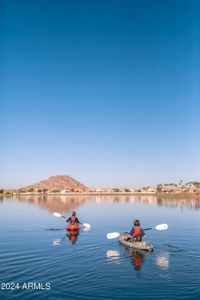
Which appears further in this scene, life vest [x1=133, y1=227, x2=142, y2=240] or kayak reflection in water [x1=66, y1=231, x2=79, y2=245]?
kayak reflection in water [x1=66, y1=231, x2=79, y2=245]

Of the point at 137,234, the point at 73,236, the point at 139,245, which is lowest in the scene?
the point at 73,236

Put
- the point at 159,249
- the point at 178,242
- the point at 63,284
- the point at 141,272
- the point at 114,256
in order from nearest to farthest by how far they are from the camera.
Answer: the point at 63,284, the point at 141,272, the point at 114,256, the point at 159,249, the point at 178,242

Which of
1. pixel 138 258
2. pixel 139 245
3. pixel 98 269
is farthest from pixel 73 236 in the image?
pixel 98 269

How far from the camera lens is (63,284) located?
18.0 m

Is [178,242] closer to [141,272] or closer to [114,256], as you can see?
[114,256]

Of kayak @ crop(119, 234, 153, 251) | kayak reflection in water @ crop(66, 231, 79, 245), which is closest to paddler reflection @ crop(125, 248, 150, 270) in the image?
kayak @ crop(119, 234, 153, 251)

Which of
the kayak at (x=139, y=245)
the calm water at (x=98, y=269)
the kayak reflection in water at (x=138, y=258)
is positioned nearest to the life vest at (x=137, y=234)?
the kayak at (x=139, y=245)

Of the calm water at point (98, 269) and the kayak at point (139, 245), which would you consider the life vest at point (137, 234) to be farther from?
the calm water at point (98, 269)

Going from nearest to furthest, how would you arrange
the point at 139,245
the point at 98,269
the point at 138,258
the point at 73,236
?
the point at 98,269
the point at 138,258
the point at 139,245
the point at 73,236

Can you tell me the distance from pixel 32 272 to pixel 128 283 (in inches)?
234

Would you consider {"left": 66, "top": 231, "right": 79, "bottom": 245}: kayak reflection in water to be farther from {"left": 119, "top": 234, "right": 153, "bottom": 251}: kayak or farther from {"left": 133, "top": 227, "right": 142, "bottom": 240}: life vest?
{"left": 133, "top": 227, "right": 142, "bottom": 240}: life vest

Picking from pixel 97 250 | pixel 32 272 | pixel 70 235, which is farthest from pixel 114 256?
pixel 70 235

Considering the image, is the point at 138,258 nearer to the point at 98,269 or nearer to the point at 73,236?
the point at 98,269

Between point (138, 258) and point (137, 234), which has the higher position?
point (137, 234)
